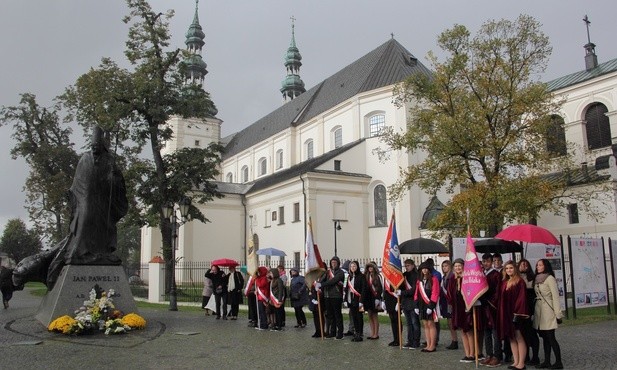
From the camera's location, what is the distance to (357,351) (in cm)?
1000

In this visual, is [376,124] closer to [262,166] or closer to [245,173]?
[262,166]

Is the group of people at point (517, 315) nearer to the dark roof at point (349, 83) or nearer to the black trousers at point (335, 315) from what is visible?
the black trousers at point (335, 315)

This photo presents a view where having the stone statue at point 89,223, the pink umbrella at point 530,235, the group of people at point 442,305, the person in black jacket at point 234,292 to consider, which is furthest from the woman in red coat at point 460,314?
the person in black jacket at point 234,292

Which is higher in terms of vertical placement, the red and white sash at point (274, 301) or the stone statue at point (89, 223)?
the stone statue at point (89, 223)

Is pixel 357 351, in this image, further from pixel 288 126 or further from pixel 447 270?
pixel 288 126

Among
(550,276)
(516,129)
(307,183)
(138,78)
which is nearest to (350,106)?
(307,183)

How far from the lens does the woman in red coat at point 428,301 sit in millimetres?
9773

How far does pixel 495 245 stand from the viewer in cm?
1359

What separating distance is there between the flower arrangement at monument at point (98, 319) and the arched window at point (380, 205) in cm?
2817

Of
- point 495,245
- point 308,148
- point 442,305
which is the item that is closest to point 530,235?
point 495,245

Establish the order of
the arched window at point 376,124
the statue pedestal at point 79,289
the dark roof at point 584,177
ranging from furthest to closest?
1. the arched window at point 376,124
2. the dark roof at point 584,177
3. the statue pedestal at point 79,289

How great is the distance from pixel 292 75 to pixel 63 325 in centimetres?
7012

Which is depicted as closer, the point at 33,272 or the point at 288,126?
the point at 33,272

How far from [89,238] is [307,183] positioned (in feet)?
86.3
